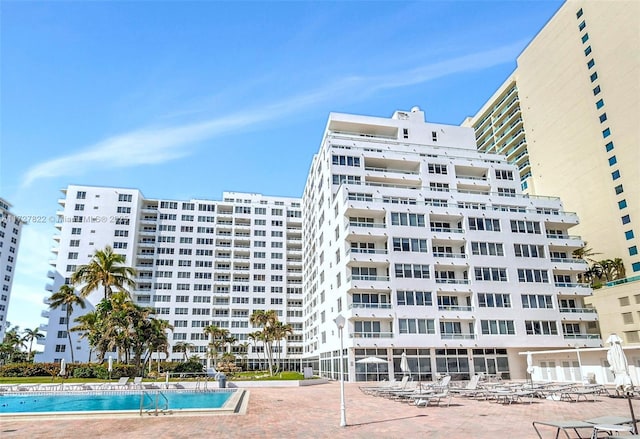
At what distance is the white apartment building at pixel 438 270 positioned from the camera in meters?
41.5

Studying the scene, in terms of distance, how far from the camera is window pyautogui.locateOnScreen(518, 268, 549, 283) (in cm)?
4525

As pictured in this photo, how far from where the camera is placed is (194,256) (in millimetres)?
84562

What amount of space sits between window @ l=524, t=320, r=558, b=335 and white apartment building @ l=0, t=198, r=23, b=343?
114481mm

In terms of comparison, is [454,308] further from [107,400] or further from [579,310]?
[107,400]

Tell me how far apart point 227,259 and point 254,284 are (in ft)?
24.8

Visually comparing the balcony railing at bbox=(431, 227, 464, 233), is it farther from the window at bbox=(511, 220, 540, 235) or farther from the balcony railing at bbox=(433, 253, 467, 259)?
the window at bbox=(511, 220, 540, 235)

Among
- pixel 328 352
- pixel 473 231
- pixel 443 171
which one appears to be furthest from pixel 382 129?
pixel 328 352

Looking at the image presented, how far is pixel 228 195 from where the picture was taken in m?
92.3

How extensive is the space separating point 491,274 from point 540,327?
24.0 feet

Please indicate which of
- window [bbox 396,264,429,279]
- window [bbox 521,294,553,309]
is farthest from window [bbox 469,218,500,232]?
window [bbox 396,264,429,279]

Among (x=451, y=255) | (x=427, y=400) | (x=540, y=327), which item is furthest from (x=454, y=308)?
(x=427, y=400)

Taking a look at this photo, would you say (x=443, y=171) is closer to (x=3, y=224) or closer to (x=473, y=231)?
(x=473, y=231)

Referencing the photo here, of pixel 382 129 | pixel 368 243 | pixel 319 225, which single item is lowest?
pixel 368 243

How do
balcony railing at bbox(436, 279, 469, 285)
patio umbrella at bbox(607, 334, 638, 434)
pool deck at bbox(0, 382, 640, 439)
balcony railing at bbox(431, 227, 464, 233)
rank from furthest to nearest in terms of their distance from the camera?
balcony railing at bbox(431, 227, 464, 233), balcony railing at bbox(436, 279, 469, 285), pool deck at bbox(0, 382, 640, 439), patio umbrella at bbox(607, 334, 638, 434)
